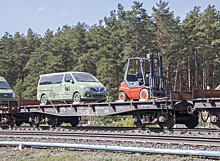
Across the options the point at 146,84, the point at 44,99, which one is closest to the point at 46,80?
the point at 44,99

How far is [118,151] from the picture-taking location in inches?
380

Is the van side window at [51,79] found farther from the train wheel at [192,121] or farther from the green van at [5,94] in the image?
the train wheel at [192,121]

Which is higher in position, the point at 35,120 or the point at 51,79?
the point at 51,79

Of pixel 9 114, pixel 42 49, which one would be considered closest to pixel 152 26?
pixel 42 49

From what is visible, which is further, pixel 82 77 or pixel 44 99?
pixel 44 99

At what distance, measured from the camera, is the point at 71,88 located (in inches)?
658

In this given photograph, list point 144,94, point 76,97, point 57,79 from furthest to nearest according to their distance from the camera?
point 57,79 < point 76,97 < point 144,94

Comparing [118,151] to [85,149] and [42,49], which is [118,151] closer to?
[85,149]

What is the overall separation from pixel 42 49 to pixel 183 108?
56071 millimetres

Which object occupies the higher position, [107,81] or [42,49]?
[42,49]

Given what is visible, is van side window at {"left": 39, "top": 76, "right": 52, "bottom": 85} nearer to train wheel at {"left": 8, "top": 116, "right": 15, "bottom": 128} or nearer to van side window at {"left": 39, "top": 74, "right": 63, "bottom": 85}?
van side window at {"left": 39, "top": 74, "right": 63, "bottom": 85}

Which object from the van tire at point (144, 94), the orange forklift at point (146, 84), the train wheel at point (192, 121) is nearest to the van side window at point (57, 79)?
the orange forklift at point (146, 84)

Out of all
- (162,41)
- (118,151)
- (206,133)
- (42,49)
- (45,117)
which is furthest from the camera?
(42,49)

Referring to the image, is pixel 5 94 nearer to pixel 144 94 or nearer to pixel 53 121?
pixel 53 121
